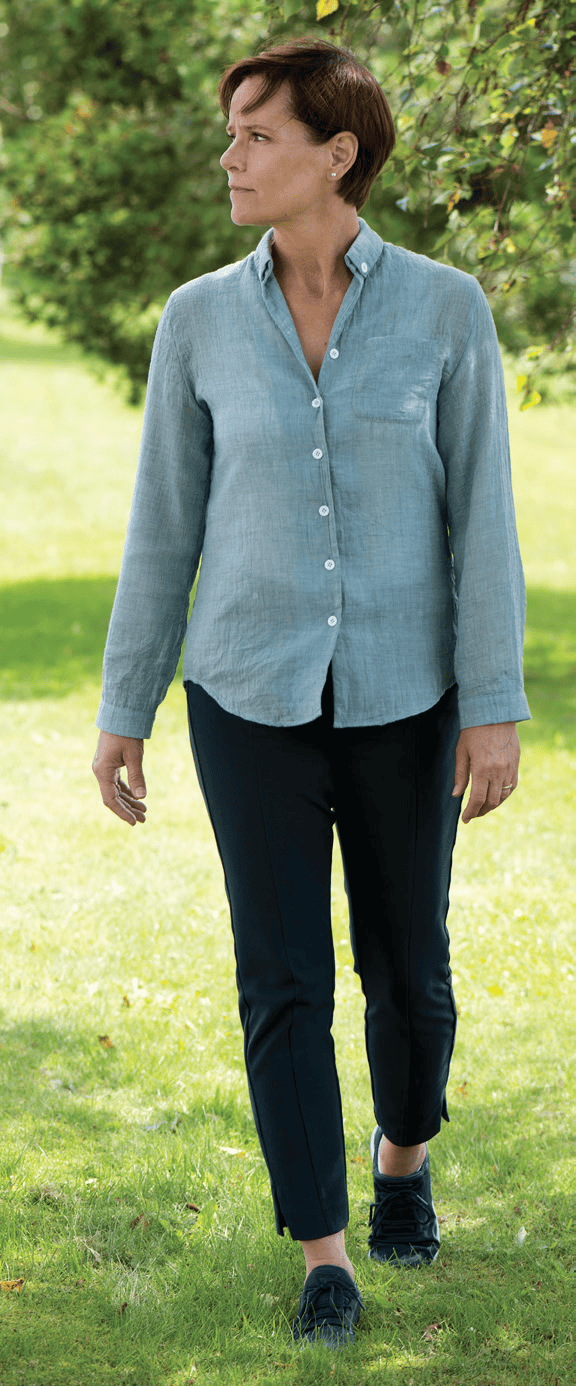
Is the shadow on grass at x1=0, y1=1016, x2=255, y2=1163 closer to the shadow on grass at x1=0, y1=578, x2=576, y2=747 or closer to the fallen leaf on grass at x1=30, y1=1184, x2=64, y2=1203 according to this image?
the fallen leaf on grass at x1=30, y1=1184, x2=64, y2=1203

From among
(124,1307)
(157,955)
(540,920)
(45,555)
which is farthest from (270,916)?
(45,555)

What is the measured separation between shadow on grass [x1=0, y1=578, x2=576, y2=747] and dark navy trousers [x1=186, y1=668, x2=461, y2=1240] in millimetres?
7171

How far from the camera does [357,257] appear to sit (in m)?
2.54

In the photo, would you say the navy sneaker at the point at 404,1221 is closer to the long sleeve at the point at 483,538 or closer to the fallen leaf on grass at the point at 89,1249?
the fallen leaf on grass at the point at 89,1249

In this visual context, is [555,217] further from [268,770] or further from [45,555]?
[45,555]

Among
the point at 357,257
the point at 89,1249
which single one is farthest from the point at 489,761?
the point at 89,1249

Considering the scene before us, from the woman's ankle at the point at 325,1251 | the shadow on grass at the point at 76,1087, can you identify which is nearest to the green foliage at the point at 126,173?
the shadow on grass at the point at 76,1087

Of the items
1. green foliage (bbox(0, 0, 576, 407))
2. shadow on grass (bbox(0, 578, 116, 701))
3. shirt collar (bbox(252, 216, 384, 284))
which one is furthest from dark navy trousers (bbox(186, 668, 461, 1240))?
shadow on grass (bbox(0, 578, 116, 701))

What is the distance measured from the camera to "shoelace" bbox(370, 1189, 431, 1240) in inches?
118

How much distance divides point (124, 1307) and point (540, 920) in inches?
124

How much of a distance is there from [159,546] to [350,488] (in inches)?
16.3

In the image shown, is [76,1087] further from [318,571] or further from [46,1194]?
[318,571]

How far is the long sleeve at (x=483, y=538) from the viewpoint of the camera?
2.54 meters

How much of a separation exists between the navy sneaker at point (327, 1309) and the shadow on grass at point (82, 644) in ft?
23.9
